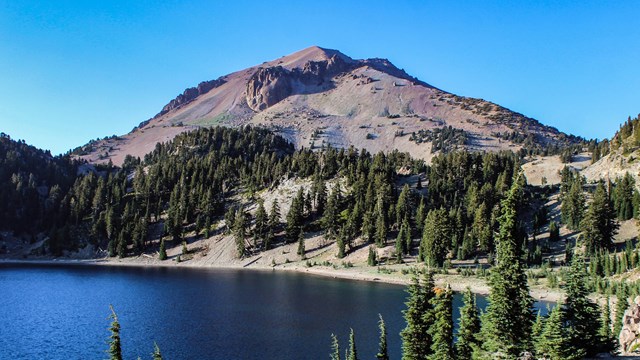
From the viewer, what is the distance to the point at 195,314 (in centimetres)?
8175

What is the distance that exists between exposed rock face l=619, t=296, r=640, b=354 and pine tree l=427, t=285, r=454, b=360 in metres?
24.3

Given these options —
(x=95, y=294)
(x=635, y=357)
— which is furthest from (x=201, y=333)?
(x=635, y=357)

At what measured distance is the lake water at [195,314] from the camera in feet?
200

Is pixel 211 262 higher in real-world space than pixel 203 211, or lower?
lower

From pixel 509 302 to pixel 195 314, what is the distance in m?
62.7

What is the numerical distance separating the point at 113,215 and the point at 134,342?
12341 cm

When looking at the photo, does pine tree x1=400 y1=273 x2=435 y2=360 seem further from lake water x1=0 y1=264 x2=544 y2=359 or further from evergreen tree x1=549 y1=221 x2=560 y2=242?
evergreen tree x1=549 y1=221 x2=560 y2=242

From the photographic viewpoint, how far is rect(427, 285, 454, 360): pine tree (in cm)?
3525

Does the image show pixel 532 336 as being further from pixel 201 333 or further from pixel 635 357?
pixel 201 333

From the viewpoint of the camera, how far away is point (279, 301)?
93.4 meters

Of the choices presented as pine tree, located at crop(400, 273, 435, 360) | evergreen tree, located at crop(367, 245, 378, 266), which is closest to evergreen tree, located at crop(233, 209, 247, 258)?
evergreen tree, located at crop(367, 245, 378, 266)

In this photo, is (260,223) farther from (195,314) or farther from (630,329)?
(630,329)

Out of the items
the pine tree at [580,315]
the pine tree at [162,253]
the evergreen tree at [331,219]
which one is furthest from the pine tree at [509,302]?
the pine tree at [162,253]

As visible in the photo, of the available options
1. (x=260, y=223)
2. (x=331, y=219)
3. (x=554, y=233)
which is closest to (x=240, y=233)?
(x=260, y=223)
